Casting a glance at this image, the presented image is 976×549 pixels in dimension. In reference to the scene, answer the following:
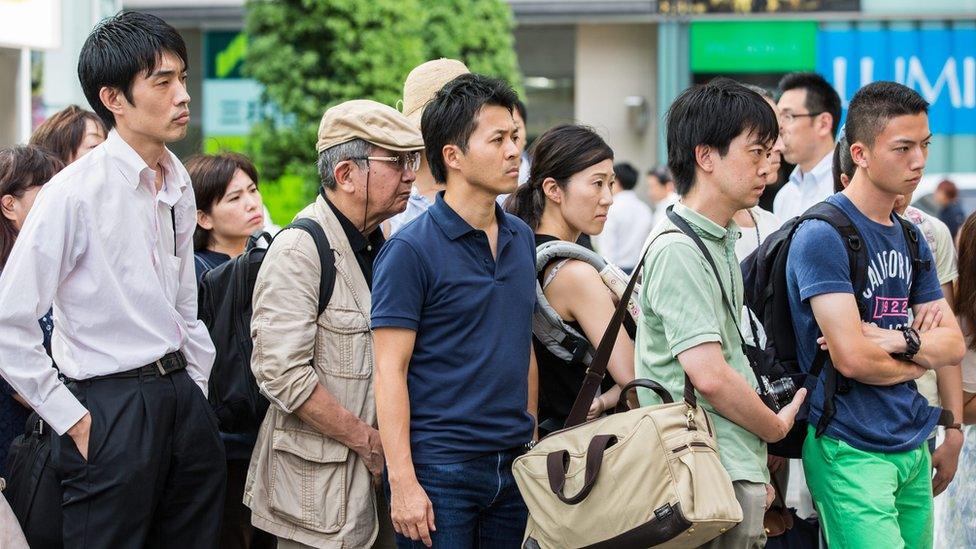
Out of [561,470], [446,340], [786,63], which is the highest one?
[786,63]

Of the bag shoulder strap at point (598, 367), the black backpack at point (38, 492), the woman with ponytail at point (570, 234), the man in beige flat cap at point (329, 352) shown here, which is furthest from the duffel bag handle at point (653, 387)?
the black backpack at point (38, 492)

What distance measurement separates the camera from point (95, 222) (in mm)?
3453

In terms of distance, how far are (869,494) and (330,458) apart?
1.66 m

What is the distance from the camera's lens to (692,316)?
3.34 m

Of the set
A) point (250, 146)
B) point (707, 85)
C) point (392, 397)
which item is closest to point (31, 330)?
point (392, 397)

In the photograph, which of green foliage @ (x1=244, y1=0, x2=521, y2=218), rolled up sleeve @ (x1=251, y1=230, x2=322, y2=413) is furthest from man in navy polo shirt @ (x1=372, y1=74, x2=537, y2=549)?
green foliage @ (x1=244, y1=0, x2=521, y2=218)

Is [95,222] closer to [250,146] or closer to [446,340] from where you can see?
[446,340]

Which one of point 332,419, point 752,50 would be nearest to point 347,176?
point 332,419

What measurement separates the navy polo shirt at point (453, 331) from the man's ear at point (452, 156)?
132 millimetres

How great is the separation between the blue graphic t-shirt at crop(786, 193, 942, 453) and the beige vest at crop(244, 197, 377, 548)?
4.58ft

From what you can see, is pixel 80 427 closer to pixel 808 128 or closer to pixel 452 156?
pixel 452 156

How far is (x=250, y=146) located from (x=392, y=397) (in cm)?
1343

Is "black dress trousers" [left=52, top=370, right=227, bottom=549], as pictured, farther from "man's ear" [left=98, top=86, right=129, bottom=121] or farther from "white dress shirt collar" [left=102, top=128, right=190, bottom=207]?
"man's ear" [left=98, top=86, right=129, bottom=121]

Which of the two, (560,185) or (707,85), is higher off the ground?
(707,85)
